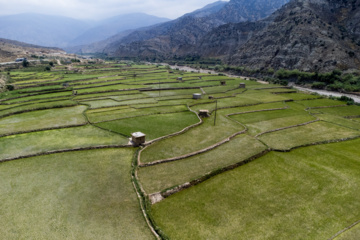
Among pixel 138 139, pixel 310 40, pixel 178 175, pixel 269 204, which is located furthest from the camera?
pixel 310 40

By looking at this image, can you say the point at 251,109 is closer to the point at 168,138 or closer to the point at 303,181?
the point at 168,138

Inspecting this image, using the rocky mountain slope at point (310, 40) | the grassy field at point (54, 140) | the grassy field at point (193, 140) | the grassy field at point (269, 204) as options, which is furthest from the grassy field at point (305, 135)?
the rocky mountain slope at point (310, 40)

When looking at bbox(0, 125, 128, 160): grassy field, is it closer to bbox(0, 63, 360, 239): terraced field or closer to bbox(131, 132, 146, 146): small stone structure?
bbox(0, 63, 360, 239): terraced field

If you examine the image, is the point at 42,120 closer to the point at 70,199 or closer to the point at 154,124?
the point at 154,124

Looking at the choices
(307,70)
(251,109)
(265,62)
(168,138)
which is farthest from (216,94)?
(265,62)

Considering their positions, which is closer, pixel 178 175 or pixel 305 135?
pixel 178 175

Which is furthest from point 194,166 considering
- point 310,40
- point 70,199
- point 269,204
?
point 310,40

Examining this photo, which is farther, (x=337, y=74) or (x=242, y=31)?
(x=242, y=31)

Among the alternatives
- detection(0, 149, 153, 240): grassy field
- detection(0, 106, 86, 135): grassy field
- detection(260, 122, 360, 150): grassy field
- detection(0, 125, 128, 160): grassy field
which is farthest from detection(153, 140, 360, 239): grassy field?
detection(0, 106, 86, 135): grassy field
